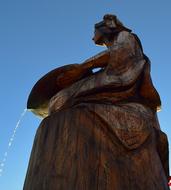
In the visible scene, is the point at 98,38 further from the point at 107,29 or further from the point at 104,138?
the point at 104,138

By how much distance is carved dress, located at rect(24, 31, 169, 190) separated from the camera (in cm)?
335

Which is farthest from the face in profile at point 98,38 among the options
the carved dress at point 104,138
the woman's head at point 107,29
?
the carved dress at point 104,138

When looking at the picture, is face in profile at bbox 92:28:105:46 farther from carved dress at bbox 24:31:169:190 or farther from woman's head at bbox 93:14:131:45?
carved dress at bbox 24:31:169:190

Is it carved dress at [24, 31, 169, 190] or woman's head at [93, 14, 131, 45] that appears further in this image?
woman's head at [93, 14, 131, 45]

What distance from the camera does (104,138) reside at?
3656 mm

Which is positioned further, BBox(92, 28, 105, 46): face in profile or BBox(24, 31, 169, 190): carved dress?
BBox(92, 28, 105, 46): face in profile

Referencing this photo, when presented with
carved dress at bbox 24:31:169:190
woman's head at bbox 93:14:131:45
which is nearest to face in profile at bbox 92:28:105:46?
woman's head at bbox 93:14:131:45

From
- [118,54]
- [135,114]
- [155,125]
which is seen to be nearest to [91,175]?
[135,114]

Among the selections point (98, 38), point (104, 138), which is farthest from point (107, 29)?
point (104, 138)

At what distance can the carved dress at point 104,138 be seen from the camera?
3351mm

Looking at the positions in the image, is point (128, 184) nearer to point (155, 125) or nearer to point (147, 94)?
point (155, 125)

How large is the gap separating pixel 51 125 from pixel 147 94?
1379mm

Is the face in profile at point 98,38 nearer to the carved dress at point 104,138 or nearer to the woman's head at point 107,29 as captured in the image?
the woman's head at point 107,29

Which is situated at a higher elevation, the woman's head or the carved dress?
the woman's head
